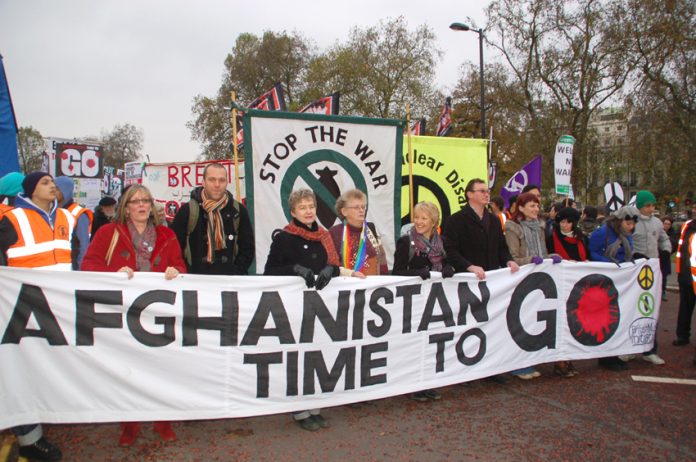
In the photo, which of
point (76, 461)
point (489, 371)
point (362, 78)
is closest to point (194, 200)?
point (76, 461)

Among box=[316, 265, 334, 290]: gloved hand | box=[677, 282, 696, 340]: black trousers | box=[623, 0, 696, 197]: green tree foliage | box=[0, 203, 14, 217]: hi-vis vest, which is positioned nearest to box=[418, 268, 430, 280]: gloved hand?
box=[316, 265, 334, 290]: gloved hand

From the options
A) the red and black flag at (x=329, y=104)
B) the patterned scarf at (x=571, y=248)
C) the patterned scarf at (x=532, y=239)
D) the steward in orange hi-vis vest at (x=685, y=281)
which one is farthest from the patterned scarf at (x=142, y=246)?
the steward in orange hi-vis vest at (x=685, y=281)

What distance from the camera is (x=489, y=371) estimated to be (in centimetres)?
437

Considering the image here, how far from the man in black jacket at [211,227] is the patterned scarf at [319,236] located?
1.62 ft

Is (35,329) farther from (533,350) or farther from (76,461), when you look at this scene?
(533,350)

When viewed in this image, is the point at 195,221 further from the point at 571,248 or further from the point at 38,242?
the point at 571,248

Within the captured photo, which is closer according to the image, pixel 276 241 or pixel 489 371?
pixel 276 241

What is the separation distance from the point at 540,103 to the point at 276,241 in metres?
26.1

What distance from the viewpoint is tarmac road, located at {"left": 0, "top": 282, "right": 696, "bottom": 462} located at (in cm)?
319

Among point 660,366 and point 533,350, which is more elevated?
point 533,350

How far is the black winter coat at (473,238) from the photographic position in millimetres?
4559

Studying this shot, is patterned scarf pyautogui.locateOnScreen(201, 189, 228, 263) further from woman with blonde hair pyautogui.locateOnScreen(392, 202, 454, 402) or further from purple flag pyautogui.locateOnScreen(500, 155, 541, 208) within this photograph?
purple flag pyautogui.locateOnScreen(500, 155, 541, 208)

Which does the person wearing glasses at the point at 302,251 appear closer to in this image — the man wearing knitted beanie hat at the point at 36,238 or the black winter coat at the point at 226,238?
the black winter coat at the point at 226,238

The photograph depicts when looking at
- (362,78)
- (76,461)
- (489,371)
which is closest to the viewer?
(76,461)
